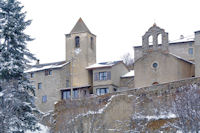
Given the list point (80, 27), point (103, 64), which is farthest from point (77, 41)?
point (103, 64)

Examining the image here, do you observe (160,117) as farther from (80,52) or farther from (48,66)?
(48,66)

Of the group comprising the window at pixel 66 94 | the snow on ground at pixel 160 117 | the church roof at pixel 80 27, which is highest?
the church roof at pixel 80 27

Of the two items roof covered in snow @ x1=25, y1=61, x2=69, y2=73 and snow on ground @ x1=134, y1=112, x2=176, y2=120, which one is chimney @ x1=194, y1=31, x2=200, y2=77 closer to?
snow on ground @ x1=134, y1=112, x2=176, y2=120

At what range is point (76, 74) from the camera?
63.7 m

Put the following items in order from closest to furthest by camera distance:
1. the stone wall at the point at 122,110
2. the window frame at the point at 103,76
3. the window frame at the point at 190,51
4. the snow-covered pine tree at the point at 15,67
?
the snow-covered pine tree at the point at 15,67 < the stone wall at the point at 122,110 < the window frame at the point at 103,76 < the window frame at the point at 190,51

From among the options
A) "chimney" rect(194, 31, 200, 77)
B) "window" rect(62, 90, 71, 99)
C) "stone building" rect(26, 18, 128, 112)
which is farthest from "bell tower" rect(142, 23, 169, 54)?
"window" rect(62, 90, 71, 99)

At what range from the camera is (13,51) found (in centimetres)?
3378

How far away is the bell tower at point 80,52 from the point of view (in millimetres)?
63281

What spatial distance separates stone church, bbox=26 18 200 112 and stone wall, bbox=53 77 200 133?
603 centimetres

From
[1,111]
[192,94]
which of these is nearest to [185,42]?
[192,94]

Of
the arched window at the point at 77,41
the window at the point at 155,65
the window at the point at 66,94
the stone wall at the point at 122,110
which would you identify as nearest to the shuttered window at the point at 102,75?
the window at the point at 66,94

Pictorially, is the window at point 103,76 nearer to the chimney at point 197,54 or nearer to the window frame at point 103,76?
the window frame at point 103,76

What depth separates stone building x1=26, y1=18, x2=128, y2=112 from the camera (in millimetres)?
60062

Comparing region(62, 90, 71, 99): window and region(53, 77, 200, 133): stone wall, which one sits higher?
region(62, 90, 71, 99): window
